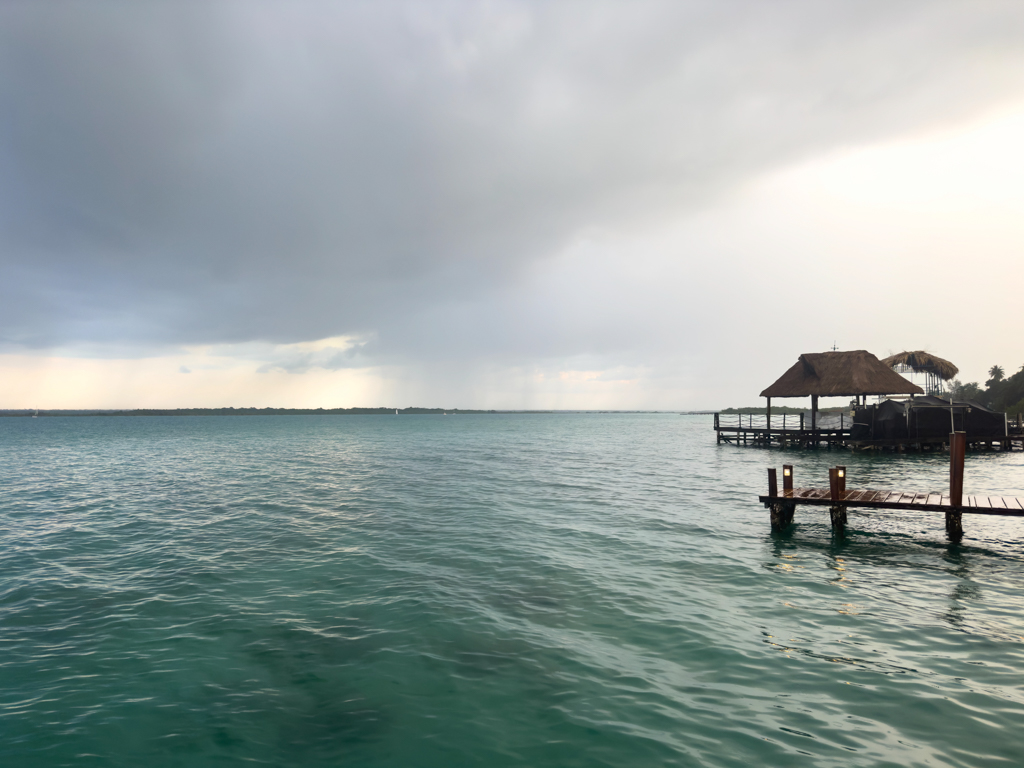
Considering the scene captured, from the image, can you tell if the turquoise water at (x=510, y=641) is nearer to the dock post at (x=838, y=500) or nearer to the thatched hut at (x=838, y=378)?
the dock post at (x=838, y=500)

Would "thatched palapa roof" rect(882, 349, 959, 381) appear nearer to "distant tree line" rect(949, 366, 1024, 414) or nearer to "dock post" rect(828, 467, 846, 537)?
"distant tree line" rect(949, 366, 1024, 414)

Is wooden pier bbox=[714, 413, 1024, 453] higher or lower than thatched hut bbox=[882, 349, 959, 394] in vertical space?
lower

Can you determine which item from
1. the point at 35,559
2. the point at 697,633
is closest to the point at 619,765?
the point at 697,633

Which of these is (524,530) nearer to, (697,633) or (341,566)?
(341,566)

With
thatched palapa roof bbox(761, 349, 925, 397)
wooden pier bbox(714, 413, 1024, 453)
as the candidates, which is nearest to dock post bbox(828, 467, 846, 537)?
wooden pier bbox(714, 413, 1024, 453)

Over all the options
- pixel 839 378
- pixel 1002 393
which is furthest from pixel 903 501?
pixel 1002 393

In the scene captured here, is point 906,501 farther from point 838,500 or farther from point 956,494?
point 838,500

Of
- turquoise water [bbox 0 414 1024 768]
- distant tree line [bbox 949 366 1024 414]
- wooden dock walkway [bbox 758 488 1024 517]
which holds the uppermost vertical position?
distant tree line [bbox 949 366 1024 414]

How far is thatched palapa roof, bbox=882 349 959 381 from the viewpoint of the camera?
44750 mm

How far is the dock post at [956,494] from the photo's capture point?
1377cm

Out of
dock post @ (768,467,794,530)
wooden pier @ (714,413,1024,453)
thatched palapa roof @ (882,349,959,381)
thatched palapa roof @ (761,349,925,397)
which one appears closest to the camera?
dock post @ (768,467,794,530)

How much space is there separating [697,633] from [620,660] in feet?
5.64

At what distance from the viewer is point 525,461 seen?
39.3 meters

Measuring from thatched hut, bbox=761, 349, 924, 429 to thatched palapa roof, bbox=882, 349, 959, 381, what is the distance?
19.7 ft
